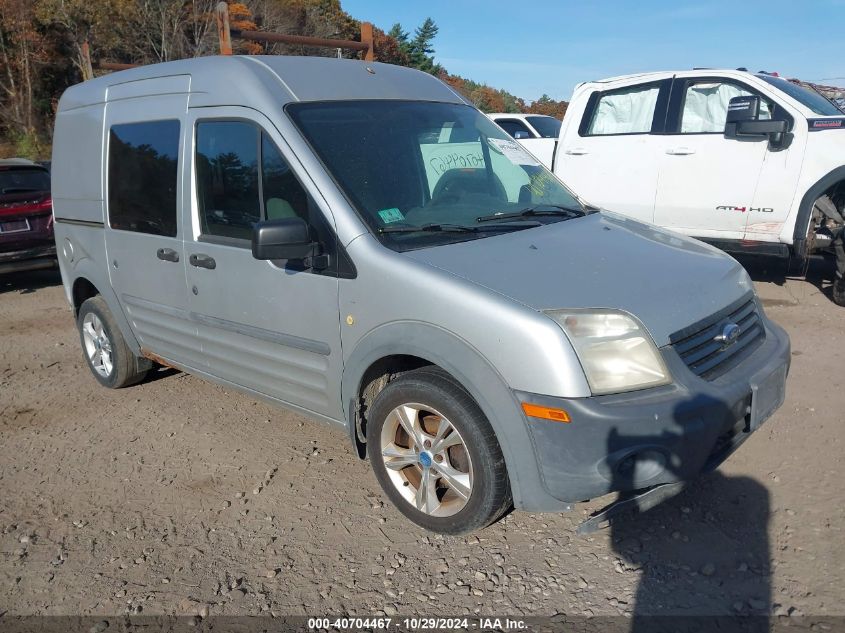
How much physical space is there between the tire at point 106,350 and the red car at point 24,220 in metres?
3.71

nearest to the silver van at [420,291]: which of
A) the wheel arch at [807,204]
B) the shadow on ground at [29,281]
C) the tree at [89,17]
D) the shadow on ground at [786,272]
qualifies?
the wheel arch at [807,204]

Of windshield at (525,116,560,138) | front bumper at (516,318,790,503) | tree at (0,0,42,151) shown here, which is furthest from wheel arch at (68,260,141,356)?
tree at (0,0,42,151)

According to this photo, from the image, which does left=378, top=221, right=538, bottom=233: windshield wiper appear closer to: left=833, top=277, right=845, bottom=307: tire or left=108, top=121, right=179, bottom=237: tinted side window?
left=108, top=121, right=179, bottom=237: tinted side window

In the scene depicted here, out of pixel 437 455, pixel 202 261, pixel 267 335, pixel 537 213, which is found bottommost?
pixel 437 455

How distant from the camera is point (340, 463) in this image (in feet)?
13.1

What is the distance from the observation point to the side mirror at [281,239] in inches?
121

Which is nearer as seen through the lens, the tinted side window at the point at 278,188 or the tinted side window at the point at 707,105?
the tinted side window at the point at 278,188

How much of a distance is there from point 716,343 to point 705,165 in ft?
14.8

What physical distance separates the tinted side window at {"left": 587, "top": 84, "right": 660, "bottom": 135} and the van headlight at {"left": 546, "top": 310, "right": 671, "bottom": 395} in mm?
5274

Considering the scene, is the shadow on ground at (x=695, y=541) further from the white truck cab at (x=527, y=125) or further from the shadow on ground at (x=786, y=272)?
the white truck cab at (x=527, y=125)

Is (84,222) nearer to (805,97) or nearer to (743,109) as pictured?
(743,109)

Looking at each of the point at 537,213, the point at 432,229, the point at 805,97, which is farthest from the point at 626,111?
the point at 432,229

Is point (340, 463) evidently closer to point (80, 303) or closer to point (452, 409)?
point (452, 409)

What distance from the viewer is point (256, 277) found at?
3.60m
